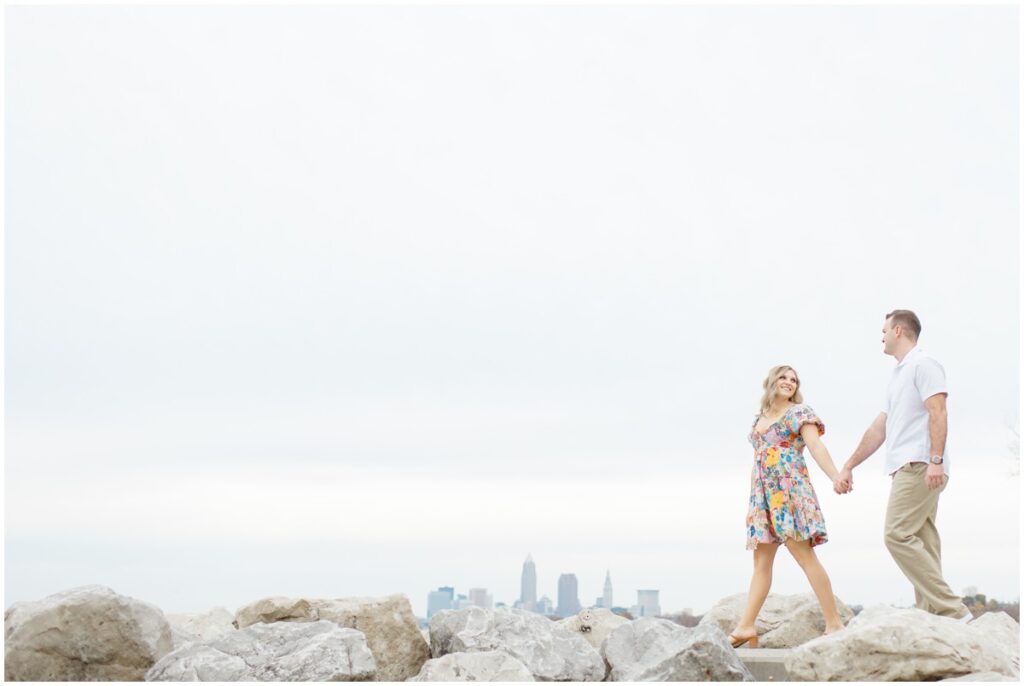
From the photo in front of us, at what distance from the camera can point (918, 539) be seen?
328 inches

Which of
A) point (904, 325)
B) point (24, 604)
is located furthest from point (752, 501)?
point (24, 604)

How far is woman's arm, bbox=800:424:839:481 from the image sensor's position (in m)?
8.09

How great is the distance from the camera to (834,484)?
27.0 ft

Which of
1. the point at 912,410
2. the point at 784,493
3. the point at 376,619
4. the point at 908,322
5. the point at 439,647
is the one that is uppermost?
the point at 908,322

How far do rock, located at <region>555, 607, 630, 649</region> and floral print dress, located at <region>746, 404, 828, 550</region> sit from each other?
2.20m

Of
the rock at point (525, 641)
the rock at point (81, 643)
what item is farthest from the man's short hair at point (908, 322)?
the rock at point (81, 643)

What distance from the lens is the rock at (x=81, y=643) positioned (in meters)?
7.86

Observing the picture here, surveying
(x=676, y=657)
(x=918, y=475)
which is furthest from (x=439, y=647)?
(x=918, y=475)

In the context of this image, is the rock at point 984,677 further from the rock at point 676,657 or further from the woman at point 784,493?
the woman at point 784,493

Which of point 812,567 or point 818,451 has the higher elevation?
point 818,451

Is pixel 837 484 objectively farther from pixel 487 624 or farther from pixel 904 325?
pixel 487 624

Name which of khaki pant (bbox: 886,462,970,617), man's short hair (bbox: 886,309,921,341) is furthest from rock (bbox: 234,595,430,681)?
man's short hair (bbox: 886,309,921,341)

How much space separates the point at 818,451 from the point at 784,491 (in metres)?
0.38

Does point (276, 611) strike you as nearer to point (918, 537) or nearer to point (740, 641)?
point (740, 641)
